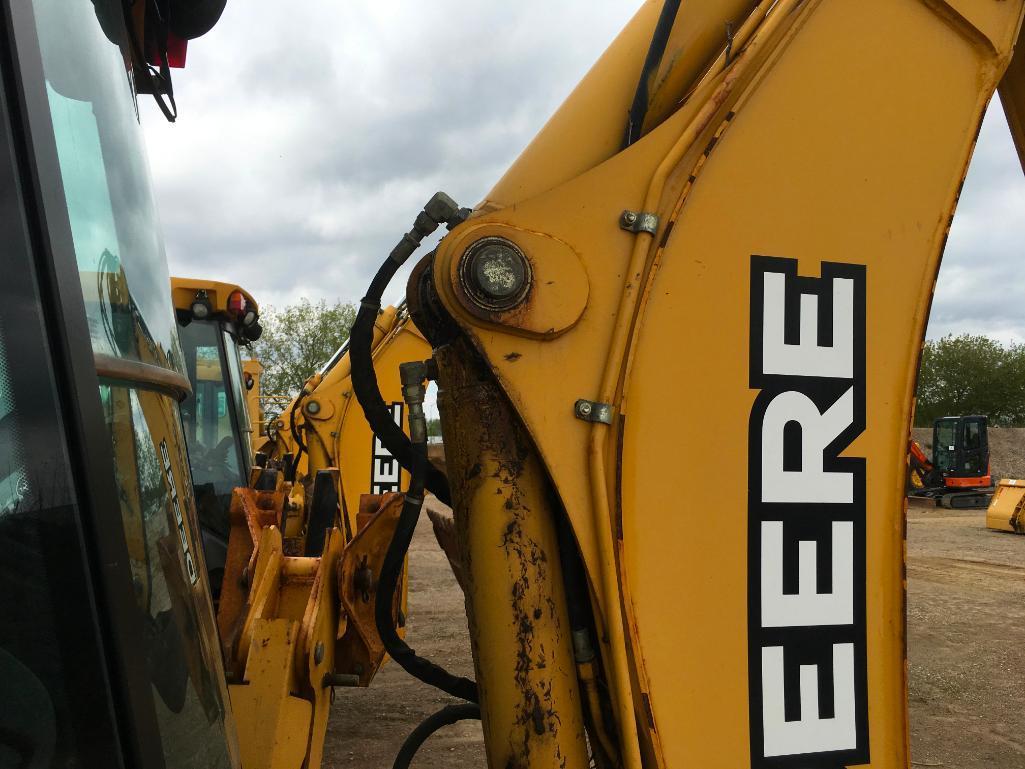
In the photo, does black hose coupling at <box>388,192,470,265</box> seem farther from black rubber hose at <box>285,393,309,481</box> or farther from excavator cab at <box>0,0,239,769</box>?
black rubber hose at <box>285,393,309,481</box>

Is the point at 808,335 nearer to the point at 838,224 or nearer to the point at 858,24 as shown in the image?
the point at 838,224

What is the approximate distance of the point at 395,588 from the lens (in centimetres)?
151

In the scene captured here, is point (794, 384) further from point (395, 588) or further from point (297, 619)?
point (297, 619)

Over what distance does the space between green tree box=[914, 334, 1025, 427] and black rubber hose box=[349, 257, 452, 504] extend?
39817 mm

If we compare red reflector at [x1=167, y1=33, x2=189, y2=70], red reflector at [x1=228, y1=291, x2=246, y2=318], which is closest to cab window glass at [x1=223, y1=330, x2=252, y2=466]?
red reflector at [x1=228, y1=291, x2=246, y2=318]

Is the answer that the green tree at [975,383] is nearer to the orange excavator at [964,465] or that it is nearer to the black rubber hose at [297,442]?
the orange excavator at [964,465]

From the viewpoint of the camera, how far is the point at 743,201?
136 centimetres

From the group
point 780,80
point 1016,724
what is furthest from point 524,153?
point 1016,724

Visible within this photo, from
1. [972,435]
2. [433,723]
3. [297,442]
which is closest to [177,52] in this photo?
[433,723]

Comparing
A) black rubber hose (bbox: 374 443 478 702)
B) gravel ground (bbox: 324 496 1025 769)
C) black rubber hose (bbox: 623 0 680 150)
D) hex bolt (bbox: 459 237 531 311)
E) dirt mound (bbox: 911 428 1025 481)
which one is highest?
black rubber hose (bbox: 623 0 680 150)

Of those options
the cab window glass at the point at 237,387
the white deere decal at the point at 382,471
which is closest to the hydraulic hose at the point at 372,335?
the cab window glass at the point at 237,387

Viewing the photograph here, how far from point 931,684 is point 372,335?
5382 millimetres

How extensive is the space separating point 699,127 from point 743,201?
5.5 inches

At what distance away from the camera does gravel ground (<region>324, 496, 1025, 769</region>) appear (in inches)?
167
